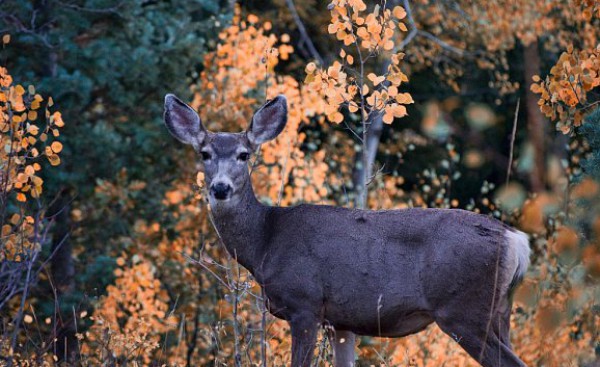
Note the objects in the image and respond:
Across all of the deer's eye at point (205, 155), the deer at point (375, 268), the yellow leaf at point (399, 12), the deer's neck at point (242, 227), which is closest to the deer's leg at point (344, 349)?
the deer at point (375, 268)

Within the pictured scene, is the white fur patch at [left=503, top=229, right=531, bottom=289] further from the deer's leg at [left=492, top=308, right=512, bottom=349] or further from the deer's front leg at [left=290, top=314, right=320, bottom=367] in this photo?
the deer's front leg at [left=290, top=314, right=320, bottom=367]

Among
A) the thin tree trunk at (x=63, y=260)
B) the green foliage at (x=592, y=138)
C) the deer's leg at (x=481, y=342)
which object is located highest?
the green foliage at (x=592, y=138)

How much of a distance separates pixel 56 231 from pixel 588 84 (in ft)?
28.1

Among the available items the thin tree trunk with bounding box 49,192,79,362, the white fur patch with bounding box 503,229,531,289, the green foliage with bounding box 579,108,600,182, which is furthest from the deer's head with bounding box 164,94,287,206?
the thin tree trunk with bounding box 49,192,79,362

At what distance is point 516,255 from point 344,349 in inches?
51.4

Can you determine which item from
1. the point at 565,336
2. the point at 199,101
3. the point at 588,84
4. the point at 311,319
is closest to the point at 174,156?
the point at 199,101

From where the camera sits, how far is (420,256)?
6316 mm

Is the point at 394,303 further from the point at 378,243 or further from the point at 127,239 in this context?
the point at 127,239

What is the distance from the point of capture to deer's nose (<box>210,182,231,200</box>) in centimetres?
672

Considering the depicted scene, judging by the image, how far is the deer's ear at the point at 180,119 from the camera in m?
7.45

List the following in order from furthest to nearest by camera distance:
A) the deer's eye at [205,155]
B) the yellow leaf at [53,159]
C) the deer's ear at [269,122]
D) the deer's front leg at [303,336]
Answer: the deer's ear at [269,122], the deer's eye at [205,155], the yellow leaf at [53,159], the deer's front leg at [303,336]

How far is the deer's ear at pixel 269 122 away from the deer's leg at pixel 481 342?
75.7 inches

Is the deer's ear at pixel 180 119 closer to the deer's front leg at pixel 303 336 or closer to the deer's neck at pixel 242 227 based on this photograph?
the deer's neck at pixel 242 227

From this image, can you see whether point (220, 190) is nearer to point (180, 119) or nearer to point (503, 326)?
point (180, 119)
